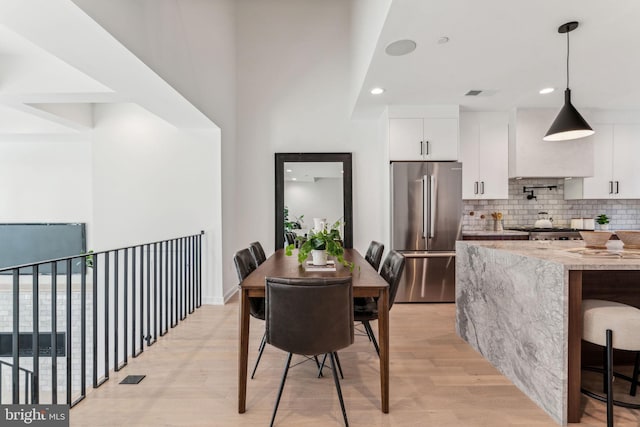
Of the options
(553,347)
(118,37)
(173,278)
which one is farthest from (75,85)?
(553,347)

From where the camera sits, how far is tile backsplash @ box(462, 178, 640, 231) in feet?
15.8

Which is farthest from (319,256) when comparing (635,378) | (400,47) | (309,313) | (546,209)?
(546,209)

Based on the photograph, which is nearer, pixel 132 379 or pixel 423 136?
pixel 132 379

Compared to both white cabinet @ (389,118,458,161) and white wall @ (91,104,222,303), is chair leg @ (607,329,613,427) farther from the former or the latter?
white wall @ (91,104,222,303)

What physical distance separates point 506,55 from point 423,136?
1.40 m

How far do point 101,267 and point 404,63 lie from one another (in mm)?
4427

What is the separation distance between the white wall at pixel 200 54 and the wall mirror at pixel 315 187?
70 centimetres

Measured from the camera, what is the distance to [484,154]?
452 cm

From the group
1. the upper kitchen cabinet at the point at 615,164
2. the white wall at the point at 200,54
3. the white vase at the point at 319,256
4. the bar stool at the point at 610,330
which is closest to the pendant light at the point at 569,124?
the bar stool at the point at 610,330

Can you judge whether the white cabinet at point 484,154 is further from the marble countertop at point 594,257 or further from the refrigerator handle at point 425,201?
the marble countertop at point 594,257

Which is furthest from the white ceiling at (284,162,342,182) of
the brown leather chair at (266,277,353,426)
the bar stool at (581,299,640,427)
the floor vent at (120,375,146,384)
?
the bar stool at (581,299,640,427)

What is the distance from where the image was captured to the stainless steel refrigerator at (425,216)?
4.12 m

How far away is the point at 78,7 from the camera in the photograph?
1652mm

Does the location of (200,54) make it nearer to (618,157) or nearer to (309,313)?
(309,313)
